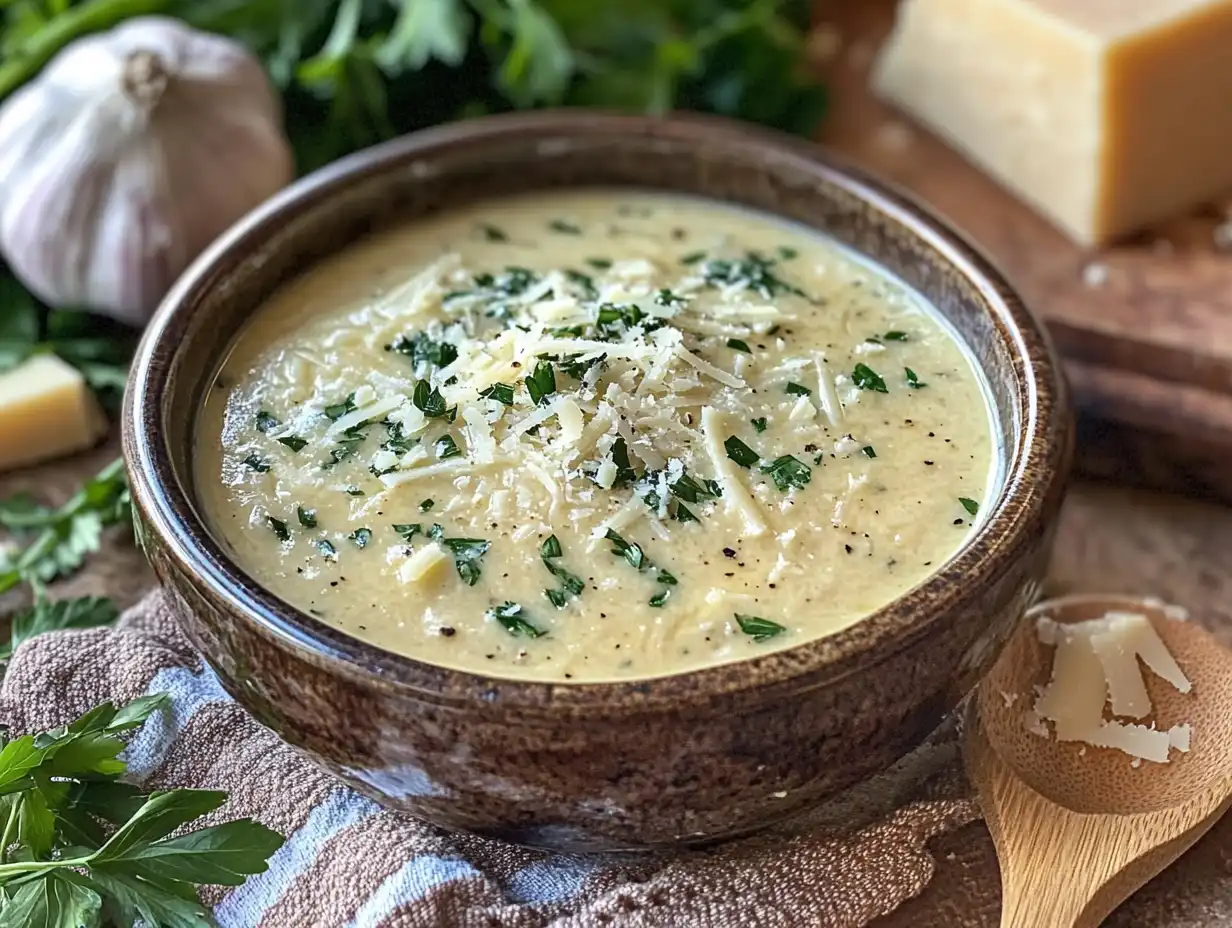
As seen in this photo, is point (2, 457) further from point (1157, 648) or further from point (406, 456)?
point (1157, 648)

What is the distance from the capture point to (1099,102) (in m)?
2.27

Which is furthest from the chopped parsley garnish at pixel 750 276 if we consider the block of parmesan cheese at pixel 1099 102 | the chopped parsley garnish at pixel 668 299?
the block of parmesan cheese at pixel 1099 102

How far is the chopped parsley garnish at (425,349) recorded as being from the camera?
5.54 ft

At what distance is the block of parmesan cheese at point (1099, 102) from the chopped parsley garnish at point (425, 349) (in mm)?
1163

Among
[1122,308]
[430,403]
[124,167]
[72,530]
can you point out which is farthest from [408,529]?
[1122,308]

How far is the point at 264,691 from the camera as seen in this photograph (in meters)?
1.37

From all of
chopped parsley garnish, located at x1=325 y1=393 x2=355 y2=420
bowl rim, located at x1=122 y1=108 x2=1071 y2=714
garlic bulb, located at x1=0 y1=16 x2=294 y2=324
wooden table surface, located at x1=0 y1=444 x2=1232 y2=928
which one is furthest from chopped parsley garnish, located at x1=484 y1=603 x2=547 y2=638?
garlic bulb, located at x1=0 y1=16 x2=294 y2=324

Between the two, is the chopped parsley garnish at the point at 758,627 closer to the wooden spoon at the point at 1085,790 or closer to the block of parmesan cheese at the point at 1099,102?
the wooden spoon at the point at 1085,790

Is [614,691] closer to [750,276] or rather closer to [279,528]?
[279,528]

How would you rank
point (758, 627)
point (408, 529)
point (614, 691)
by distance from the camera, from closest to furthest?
point (614, 691)
point (758, 627)
point (408, 529)

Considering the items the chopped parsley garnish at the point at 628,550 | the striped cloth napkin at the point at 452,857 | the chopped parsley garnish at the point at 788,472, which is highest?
the chopped parsley garnish at the point at 788,472

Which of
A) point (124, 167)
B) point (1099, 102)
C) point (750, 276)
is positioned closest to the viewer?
point (750, 276)

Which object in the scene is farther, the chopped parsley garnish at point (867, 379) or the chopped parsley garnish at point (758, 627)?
the chopped parsley garnish at point (867, 379)

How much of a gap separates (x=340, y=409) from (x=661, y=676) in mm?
576
